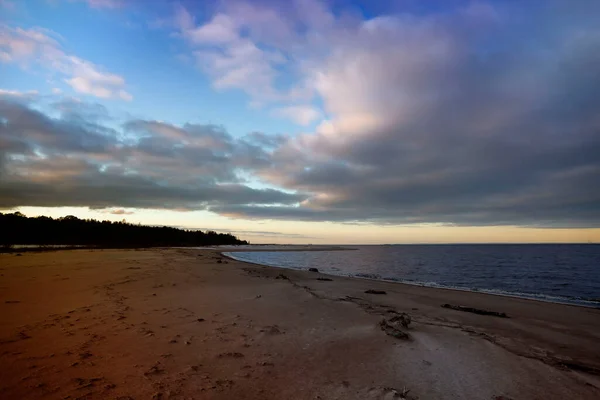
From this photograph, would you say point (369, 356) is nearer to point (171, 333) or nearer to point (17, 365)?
point (171, 333)

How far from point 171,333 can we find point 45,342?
220 cm

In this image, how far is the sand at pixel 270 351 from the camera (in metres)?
4.43

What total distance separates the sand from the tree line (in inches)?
2009

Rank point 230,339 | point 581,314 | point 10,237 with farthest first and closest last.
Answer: point 10,237 → point 581,314 → point 230,339

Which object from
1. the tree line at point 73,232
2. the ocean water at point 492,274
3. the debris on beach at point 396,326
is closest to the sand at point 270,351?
the debris on beach at point 396,326

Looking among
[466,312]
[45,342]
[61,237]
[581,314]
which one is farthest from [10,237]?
[581,314]

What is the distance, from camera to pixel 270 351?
19.5ft

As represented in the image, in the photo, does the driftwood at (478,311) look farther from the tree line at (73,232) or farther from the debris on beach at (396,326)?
the tree line at (73,232)

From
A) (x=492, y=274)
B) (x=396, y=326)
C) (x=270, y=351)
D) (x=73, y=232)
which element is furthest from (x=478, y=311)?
Result: (x=73, y=232)

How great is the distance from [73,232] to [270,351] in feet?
274

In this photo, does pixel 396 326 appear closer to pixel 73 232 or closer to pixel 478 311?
pixel 478 311

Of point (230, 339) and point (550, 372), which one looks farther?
point (230, 339)

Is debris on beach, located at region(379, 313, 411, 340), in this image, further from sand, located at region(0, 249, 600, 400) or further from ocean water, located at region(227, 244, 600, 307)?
ocean water, located at region(227, 244, 600, 307)

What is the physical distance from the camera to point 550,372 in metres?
5.64
